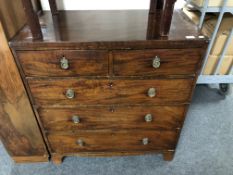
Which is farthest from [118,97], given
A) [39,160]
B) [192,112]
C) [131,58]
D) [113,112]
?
[192,112]

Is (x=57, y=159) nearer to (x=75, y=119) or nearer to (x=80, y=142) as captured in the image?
(x=80, y=142)

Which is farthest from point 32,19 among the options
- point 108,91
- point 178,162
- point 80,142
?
Answer: point 178,162

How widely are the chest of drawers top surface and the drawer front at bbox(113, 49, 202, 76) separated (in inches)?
1.2

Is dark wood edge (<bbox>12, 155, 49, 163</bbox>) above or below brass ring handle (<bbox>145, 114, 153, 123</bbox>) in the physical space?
below

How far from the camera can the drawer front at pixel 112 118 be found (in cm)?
109

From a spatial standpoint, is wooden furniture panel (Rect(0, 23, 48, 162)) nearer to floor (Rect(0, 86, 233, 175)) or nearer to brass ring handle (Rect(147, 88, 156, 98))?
floor (Rect(0, 86, 233, 175))

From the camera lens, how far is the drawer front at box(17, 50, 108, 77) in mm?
879

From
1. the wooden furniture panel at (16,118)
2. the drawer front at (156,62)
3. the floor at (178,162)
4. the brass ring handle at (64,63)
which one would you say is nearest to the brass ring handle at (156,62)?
the drawer front at (156,62)

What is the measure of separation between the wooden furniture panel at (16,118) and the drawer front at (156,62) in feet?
1.61

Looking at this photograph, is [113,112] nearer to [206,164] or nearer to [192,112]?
[206,164]

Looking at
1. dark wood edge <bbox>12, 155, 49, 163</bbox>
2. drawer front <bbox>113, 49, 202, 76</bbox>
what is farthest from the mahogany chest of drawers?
dark wood edge <bbox>12, 155, 49, 163</bbox>

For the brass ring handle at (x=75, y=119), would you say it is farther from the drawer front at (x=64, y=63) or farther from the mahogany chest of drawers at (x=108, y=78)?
the drawer front at (x=64, y=63)

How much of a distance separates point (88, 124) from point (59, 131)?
0.19m

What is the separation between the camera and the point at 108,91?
39.7 inches
